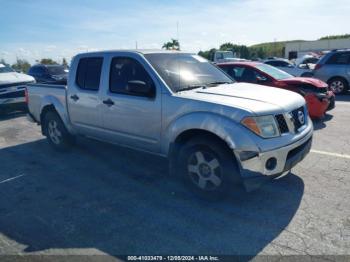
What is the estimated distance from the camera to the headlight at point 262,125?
3.44 meters

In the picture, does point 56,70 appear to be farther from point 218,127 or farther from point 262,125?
point 262,125

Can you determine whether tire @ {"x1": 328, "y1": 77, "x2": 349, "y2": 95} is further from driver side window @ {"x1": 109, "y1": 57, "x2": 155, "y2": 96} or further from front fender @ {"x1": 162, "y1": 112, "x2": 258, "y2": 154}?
front fender @ {"x1": 162, "y1": 112, "x2": 258, "y2": 154}

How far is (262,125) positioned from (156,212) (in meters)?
1.54

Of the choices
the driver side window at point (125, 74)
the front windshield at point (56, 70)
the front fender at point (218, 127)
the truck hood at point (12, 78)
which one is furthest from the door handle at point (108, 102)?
the front windshield at point (56, 70)

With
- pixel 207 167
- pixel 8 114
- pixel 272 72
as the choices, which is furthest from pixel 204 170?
pixel 8 114

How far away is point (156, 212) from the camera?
146 inches

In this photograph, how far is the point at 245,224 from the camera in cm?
338

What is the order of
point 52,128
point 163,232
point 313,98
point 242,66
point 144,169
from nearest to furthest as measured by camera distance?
1. point 163,232
2. point 144,169
3. point 52,128
4. point 313,98
5. point 242,66

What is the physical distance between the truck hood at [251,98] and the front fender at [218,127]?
0.65ft

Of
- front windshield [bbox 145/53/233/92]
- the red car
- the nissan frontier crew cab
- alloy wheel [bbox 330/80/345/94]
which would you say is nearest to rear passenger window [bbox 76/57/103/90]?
the nissan frontier crew cab

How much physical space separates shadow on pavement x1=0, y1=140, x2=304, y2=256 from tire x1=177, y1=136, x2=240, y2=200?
0.62 ft

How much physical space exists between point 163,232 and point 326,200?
1.96 meters

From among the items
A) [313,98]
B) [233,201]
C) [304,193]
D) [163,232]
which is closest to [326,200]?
[304,193]

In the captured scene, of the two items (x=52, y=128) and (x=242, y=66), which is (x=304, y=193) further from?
(x=242, y=66)
